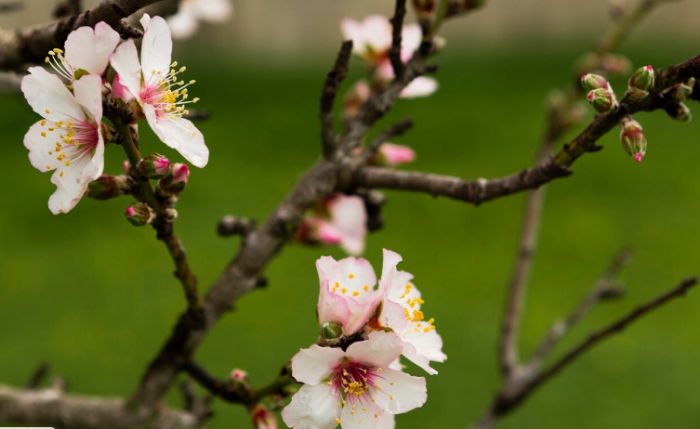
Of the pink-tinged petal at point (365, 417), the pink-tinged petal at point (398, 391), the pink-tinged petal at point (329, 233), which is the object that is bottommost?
the pink-tinged petal at point (329, 233)

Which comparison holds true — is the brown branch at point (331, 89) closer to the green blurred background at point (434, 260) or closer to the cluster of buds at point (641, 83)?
the cluster of buds at point (641, 83)

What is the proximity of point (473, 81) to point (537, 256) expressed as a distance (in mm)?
1833

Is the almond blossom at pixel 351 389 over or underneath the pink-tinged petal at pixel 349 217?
over

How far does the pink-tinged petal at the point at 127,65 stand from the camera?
0.63 meters

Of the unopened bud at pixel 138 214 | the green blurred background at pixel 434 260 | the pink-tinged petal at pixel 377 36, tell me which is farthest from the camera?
the green blurred background at pixel 434 260

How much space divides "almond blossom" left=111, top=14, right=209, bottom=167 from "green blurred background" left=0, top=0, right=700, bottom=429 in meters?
1.77

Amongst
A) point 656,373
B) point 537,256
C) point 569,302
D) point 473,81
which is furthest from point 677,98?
point 473,81

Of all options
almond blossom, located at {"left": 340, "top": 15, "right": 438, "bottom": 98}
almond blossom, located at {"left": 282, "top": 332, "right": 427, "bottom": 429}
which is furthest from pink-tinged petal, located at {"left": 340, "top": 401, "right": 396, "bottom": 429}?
almond blossom, located at {"left": 340, "top": 15, "right": 438, "bottom": 98}

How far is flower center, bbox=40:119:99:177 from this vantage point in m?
0.67

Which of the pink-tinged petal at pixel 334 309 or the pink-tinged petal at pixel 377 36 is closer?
the pink-tinged petal at pixel 334 309

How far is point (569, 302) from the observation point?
3.33 meters

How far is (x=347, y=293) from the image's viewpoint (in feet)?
2.47

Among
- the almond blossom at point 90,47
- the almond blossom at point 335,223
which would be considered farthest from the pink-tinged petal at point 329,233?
the almond blossom at point 90,47

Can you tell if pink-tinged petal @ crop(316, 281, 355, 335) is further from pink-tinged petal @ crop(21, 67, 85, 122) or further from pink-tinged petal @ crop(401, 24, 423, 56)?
pink-tinged petal @ crop(401, 24, 423, 56)
